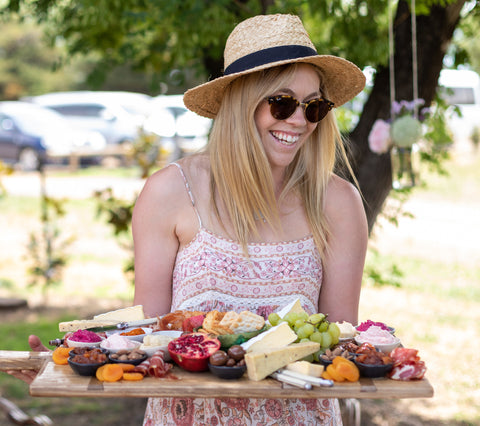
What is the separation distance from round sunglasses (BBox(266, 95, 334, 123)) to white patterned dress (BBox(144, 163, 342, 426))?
47 cm

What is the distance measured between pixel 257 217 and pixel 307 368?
0.86m

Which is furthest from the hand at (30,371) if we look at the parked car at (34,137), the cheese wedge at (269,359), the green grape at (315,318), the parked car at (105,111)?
the parked car at (105,111)

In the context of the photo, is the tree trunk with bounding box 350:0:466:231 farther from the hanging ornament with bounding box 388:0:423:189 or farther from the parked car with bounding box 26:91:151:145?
the parked car with bounding box 26:91:151:145

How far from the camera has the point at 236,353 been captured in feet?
6.00

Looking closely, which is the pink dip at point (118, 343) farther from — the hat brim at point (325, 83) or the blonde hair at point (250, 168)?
the hat brim at point (325, 83)

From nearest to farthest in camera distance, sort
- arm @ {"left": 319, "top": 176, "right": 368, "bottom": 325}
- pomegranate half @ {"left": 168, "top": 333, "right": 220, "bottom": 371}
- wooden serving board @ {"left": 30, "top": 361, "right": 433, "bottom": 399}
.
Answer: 1. wooden serving board @ {"left": 30, "top": 361, "right": 433, "bottom": 399}
2. pomegranate half @ {"left": 168, "top": 333, "right": 220, "bottom": 371}
3. arm @ {"left": 319, "top": 176, "right": 368, "bottom": 325}

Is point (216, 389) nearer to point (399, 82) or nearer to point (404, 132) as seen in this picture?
point (404, 132)

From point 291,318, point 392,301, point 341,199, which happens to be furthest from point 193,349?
point 392,301

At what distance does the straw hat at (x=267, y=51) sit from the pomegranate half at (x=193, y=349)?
98 centimetres

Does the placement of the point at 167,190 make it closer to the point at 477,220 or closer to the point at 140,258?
the point at 140,258

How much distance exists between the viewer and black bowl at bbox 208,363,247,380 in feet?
5.82

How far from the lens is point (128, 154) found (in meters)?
6.82

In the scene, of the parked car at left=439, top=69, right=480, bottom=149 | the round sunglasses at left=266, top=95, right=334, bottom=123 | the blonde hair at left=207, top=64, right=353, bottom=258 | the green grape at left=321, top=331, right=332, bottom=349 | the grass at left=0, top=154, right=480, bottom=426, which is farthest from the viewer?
the parked car at left=439, top=69, right=480, bottom=149

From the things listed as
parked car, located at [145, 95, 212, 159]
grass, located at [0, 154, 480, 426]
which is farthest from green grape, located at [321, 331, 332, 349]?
parked car, located at [145, 95, 212, 159]
